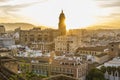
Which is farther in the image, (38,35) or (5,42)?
(38,35)

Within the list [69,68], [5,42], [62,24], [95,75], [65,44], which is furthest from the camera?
[62,24]

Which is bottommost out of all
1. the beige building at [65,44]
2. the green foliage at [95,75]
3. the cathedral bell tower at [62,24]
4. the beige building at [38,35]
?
the green foliage at [95,75]

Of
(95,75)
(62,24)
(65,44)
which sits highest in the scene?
(62,24)

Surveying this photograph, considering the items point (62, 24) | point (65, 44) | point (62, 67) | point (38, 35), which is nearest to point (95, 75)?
point (62, 67)

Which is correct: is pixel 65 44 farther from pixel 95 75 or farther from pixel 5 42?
pixel 95 75

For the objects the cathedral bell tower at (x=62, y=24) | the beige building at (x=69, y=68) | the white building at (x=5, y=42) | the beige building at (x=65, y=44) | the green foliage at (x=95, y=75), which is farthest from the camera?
the cathedral bell tower at (x=62, y=24)

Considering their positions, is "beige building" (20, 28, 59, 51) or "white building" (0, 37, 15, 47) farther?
"beige building" (20, 28, 59, 51)

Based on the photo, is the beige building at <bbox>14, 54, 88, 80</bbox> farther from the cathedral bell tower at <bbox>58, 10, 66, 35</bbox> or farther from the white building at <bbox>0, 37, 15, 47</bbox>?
the cathedral bell tower at <bbox>58, 10, 66, 35</bbox>

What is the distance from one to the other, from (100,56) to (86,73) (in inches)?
288

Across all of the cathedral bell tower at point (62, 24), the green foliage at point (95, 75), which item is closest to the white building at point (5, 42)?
the cathedral bell tower at point (62, 24)

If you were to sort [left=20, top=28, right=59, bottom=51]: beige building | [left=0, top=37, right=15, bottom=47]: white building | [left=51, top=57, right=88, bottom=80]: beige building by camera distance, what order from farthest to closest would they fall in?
1. [left=20, top=28, right=59, bottom=51]: beige building
2. [left=0, top=37, right=15, bottom=47]: white building
3. [left=51, top=57, right=88, bottom=80]: beige building

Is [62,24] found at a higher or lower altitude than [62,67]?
higher

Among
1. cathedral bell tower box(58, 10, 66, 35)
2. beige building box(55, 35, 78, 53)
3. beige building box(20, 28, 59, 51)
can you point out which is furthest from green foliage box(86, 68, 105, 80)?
beige building box(20, 28, 59, 51)

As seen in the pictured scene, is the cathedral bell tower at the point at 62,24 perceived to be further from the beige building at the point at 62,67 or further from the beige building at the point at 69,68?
the beige building at the point at 69,68
